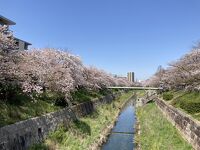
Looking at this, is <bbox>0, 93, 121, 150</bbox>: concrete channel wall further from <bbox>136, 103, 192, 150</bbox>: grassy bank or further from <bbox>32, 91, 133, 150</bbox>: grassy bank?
<bbox>136, 103, 192, 150</bbox>: grassy bank

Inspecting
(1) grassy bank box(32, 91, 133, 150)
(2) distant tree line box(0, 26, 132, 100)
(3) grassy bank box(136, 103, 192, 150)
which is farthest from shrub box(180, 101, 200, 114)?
(2) distant tree line box(0, 26, 132, 100)

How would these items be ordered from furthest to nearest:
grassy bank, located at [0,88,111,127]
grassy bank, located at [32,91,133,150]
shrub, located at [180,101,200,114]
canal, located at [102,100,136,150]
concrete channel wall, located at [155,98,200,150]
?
canal, located at [102,100,136,150]
shrub, located at [180,101,200,114]
grassy bank, located at [32,91,133,150]
concrete channel wall, located at [155,98,200,150]
grassy bank, located at [0,88,111,127]

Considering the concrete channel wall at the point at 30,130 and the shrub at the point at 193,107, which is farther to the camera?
the shrub at the point at 193,107

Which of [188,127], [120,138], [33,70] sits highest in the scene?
[33,70]

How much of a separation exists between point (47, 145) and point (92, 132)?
8.36 meters

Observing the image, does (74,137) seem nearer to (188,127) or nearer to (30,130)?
(30,130)

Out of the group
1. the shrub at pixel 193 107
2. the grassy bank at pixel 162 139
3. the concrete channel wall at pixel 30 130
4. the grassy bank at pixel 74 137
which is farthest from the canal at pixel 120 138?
the shrub at pixel 193 107

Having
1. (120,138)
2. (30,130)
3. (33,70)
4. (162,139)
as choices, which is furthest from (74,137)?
(120,138)

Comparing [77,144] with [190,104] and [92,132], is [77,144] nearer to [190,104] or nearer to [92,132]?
[92,132]

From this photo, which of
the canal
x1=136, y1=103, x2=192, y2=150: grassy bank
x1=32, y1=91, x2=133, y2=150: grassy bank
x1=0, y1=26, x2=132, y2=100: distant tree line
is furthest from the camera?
the canal

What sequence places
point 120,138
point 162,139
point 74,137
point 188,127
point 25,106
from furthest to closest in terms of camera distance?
point 120,138 → point 162,139 → point 74,137 → point 25,106 → point 188,127

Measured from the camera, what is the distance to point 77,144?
2303 cm

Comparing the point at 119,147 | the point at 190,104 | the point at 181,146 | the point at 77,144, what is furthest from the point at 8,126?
the point at 190,104

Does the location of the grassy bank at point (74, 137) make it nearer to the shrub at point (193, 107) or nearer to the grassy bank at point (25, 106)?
the grassy bank at point (25, 106)
